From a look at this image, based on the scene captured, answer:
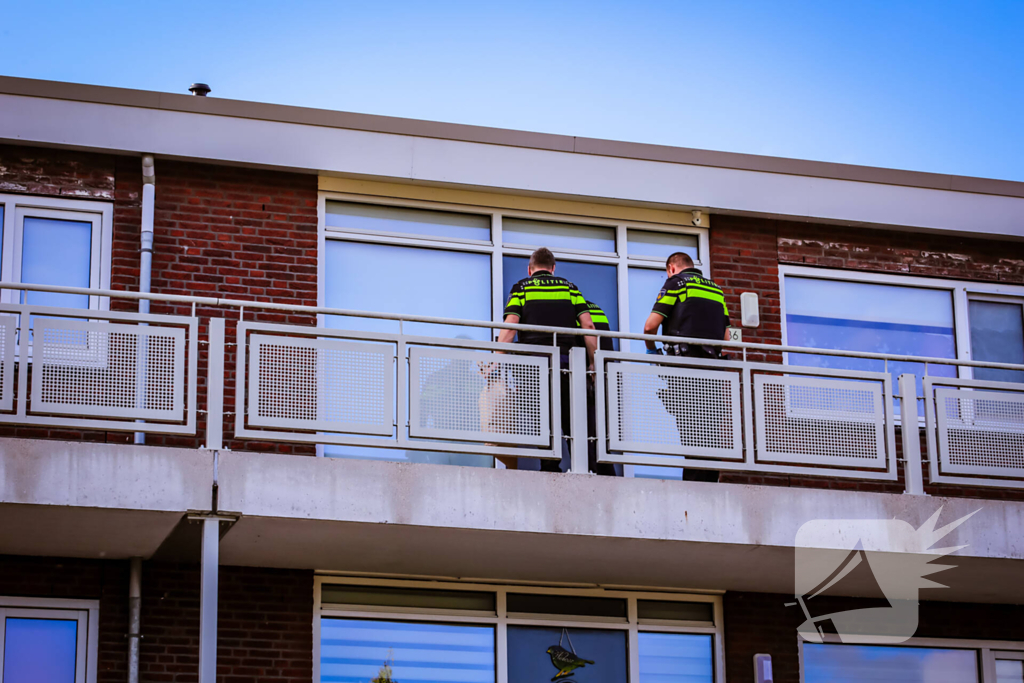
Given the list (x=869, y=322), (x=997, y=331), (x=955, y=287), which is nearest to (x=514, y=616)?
(x=869, y=322)

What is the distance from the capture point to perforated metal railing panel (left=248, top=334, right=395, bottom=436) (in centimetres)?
963

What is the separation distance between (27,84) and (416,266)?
3.35m

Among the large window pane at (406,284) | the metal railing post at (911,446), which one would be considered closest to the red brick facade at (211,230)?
the large window pane at (406,284)

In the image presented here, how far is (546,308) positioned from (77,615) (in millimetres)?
4010

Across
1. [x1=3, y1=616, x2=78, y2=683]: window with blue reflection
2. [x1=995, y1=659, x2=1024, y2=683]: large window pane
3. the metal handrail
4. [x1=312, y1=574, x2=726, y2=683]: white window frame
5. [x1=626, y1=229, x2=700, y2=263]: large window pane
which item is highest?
[x1=626, y1=229, x2=700, y2=263]: large window pane

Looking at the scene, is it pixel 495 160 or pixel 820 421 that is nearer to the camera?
pixel 820 421

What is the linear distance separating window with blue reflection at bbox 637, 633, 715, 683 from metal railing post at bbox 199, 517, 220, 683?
12.2ft

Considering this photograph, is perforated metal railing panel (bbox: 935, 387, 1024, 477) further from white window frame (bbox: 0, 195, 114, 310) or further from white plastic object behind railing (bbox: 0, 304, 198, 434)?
white window frame (bbox: 0, 195, 114, 310)

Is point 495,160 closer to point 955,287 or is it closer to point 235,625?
point 235,625

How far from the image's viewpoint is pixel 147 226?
11.5 metres

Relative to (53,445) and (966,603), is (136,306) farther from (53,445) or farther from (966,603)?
(966,603)

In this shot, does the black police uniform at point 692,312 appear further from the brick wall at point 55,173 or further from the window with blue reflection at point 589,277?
the brick wall at point 55,173

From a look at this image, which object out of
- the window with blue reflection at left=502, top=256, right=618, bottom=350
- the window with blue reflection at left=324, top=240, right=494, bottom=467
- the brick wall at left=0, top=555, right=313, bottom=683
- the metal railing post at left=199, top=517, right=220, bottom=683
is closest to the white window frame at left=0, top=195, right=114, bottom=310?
the window with blue reflection at left=324, top=240, right=494, bottom=467

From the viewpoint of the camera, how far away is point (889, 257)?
44.2ft
